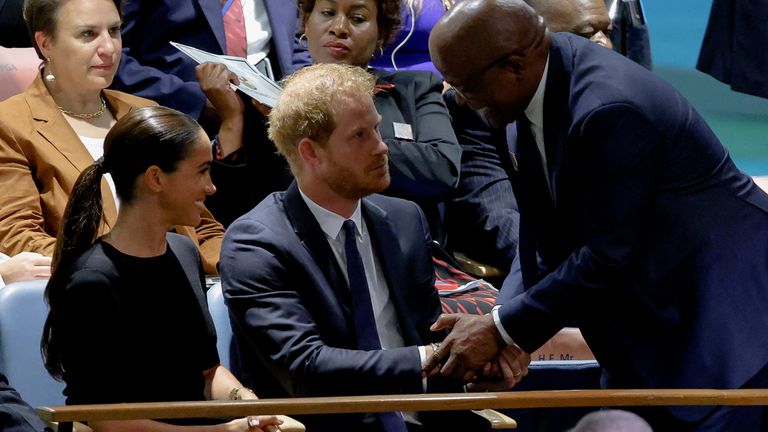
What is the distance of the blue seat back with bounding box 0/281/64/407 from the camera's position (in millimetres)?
2852

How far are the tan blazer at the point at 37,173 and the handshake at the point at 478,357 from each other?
3.43 feet

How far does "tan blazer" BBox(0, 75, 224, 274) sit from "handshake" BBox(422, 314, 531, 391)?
3.43 ft

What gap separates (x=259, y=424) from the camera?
243 centimetres

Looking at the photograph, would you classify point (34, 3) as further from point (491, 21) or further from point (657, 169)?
point (657, 169)

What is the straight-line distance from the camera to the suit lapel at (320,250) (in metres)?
2.79

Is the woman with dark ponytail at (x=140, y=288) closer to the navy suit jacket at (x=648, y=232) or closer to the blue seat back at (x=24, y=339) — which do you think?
the blue seat back at (x=24, y=339)

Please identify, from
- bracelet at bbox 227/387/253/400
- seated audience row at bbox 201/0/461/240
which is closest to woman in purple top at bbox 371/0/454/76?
seated audience row at bbox 201/0/461/240

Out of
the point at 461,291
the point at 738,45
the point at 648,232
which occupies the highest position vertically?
the point at 648,232

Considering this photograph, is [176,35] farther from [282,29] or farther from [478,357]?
[478,357]

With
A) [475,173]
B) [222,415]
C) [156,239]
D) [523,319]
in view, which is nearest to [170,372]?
[156,239]

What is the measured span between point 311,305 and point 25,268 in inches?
31.2

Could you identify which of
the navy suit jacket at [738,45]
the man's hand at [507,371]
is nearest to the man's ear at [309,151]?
the man's hand at [507,371]

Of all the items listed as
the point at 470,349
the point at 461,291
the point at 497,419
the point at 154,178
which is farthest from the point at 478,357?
the point at 461,291

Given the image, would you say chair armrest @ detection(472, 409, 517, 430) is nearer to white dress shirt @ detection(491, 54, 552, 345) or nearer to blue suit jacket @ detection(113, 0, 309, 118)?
white dress shirt @ detection(491, 54, 552, 345)
